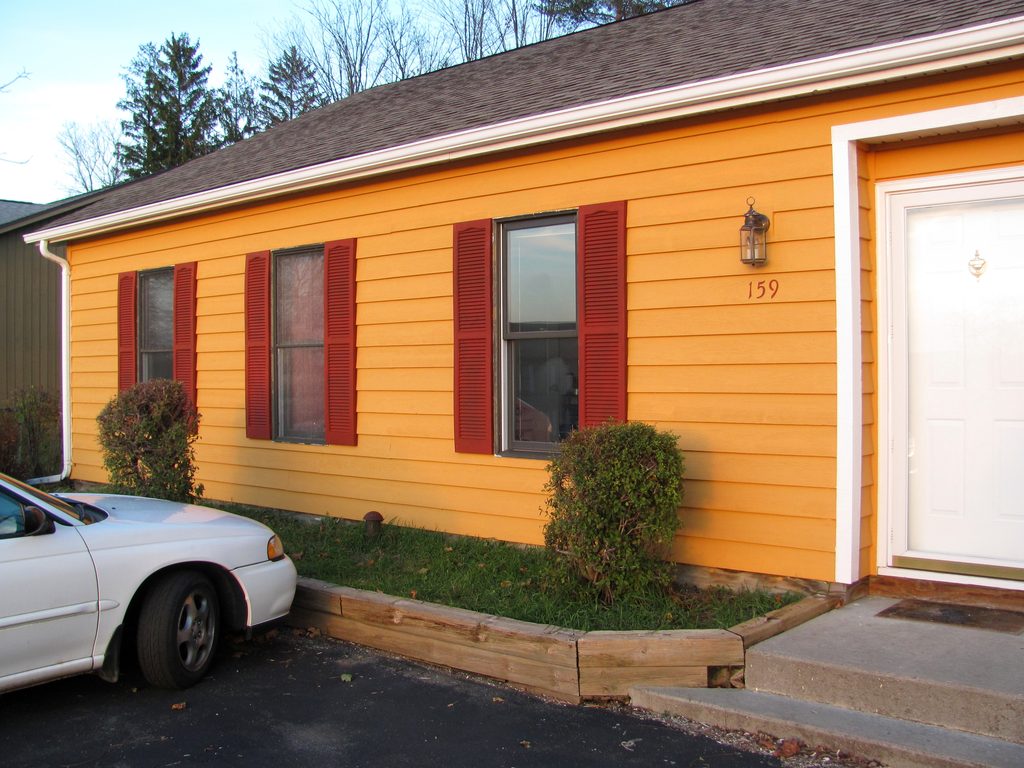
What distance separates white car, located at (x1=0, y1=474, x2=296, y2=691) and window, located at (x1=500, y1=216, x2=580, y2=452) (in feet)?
7.30

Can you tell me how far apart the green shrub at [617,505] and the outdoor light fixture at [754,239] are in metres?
1.20

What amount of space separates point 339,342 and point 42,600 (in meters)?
4.22

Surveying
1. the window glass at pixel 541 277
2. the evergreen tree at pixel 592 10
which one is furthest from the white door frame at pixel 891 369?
the evergreen tree at pixel 592 10

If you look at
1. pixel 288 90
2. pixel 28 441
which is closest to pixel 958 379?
pixel 28 441

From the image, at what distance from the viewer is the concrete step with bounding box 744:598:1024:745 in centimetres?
399

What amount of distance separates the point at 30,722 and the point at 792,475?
4.34 meters

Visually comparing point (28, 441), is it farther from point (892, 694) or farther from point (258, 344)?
point (892, 694)

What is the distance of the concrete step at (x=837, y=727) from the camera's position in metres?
3.81

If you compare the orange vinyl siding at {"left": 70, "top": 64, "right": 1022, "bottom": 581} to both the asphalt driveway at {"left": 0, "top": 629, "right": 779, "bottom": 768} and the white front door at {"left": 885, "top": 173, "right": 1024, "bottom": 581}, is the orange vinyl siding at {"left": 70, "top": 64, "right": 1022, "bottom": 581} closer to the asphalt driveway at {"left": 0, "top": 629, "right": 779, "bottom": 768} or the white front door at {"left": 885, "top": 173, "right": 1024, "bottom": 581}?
the white front door at {"left": 885, "top": 173, "right": 1024, "bottom": 581}

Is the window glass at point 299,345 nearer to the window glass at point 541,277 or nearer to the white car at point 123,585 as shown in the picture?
the window glass at point 541,277

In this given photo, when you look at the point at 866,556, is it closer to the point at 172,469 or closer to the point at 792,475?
the point at 792,475

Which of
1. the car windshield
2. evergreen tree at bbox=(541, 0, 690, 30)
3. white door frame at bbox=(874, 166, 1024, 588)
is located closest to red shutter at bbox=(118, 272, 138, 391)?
the car windshield

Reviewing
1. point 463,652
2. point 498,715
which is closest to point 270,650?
point 463,652

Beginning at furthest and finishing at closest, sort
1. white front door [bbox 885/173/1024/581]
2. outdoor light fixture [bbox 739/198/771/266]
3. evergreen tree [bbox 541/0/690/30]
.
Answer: evergreen tree [bbox 541/0/690/30], outdoor light fixture [bbox 739/198/771/266], white front door [bbox 885/173/1024/581]
